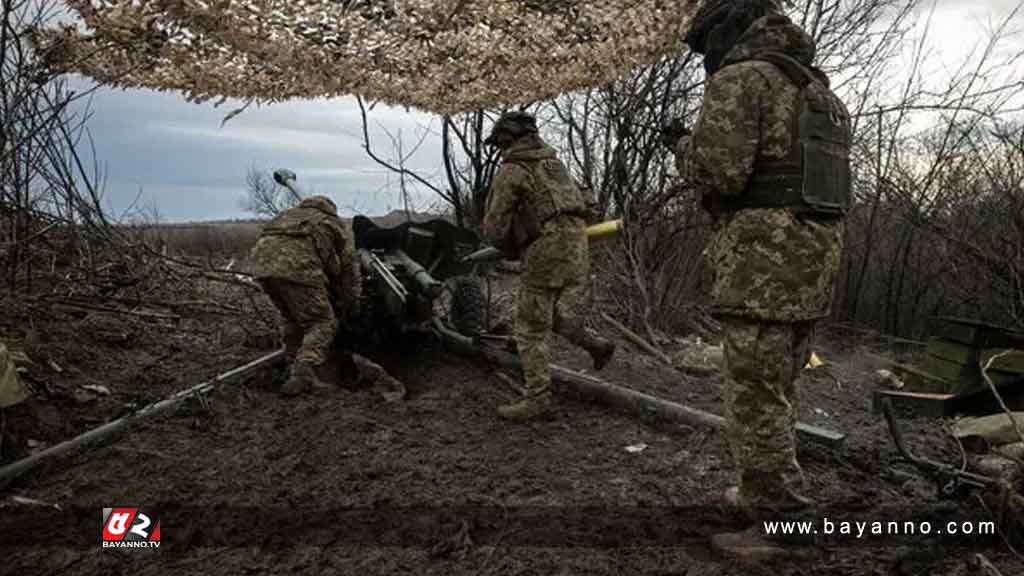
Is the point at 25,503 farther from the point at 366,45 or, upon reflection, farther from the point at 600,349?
the point at 366,45

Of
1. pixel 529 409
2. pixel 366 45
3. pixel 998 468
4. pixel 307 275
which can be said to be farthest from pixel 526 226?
pixel 998 468

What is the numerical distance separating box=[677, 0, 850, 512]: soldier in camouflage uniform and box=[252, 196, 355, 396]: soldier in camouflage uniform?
3.28 metres

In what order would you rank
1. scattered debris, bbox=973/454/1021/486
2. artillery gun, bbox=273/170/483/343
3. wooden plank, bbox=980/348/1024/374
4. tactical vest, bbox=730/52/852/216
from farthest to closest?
artillery gun, bbox=273/170/483/343 < wooden plank, bbox=980/348/1024/374 < scattered debris, bbox=973/454/1021/486 < tactical vest, bbox=730/52/852/216

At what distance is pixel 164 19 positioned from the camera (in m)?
4.68

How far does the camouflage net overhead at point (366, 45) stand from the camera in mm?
4801

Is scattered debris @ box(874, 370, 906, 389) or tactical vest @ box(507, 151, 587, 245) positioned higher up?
tactical vest @ box(507, 151, 587, 245)

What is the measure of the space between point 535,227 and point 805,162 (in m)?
2.23

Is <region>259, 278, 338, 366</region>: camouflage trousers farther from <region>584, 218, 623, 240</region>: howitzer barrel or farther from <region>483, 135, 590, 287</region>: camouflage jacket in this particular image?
<region>584, 218, 623, 240</region>: howitzer barrel

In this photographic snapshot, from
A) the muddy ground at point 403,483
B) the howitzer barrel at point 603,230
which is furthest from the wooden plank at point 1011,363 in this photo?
the howitzer barrel at point 603,230

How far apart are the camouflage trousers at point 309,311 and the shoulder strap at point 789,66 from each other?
11.9 feet

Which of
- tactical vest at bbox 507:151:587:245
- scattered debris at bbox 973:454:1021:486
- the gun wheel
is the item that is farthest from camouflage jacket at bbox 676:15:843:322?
the gun wheel

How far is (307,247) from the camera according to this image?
525cm

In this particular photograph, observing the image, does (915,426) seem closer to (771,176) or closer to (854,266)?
(771,176)

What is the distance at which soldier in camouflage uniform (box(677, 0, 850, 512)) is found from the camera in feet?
8.43
